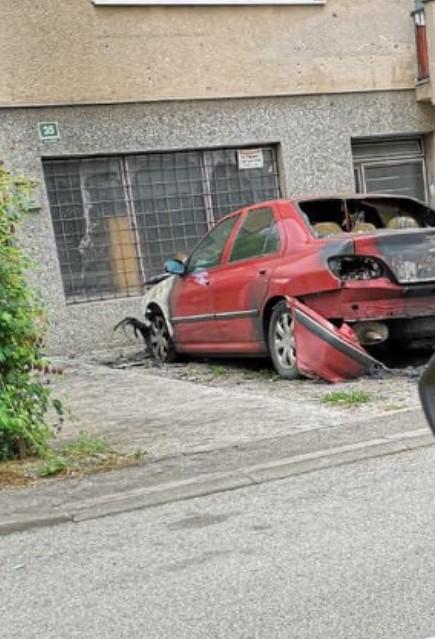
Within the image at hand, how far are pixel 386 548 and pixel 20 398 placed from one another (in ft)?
9.28

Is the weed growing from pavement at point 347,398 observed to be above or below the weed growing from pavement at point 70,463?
below

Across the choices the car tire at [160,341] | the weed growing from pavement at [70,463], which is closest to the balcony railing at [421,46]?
the car tire at [160,341]

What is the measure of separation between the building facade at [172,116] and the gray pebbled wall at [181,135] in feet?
0.06

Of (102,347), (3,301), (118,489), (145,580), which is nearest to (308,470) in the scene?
(118,489)

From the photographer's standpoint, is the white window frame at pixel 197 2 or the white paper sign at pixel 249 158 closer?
the white window frame at pixel 197 2

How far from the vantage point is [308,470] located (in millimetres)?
5207

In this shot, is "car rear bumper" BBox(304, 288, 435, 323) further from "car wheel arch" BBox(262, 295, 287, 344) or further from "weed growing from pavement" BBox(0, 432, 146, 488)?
"weed growing from pavement" BBox(0, 432, 146, 488)

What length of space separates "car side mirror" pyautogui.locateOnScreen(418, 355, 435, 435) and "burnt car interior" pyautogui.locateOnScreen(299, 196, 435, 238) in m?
6.19

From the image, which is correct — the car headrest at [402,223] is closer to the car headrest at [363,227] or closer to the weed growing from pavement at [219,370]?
the car headrest at [363,227]

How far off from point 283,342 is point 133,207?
5052 millimetres

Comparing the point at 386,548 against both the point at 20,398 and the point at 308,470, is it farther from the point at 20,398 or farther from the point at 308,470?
the point at 20,398

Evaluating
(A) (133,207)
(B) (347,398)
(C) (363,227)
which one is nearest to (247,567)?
(B) (347,398)


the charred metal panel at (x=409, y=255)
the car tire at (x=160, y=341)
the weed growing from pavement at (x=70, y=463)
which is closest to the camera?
the weed growing from pavement at (x=70, y=463)

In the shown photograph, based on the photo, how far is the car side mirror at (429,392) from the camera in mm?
1852
